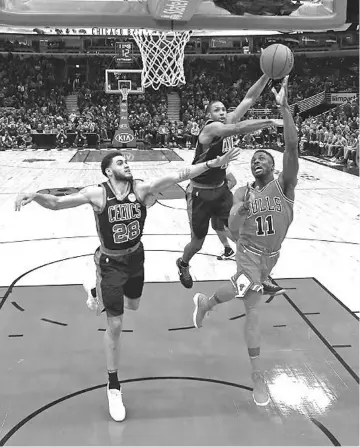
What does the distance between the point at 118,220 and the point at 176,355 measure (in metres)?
1.33

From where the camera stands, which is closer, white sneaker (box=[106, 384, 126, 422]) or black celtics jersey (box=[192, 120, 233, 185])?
white sneaker (box=[106, 384, 126, 422])

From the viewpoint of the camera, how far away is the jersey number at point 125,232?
144 inches

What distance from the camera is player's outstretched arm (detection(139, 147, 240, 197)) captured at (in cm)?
364

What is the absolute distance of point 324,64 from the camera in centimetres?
3119

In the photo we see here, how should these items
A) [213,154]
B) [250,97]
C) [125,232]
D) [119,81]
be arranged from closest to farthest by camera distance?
[125,232], [250,97], [213,154], [119,81]

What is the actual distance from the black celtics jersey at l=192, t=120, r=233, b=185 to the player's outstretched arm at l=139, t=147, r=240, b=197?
1.74m

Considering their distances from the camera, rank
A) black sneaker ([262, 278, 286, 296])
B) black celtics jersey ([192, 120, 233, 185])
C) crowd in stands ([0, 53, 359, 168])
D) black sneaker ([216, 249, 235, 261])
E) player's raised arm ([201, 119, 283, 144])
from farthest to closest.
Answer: crowd in stands ([0, 53, 359, 168]) → black sneaker ([216, 249, 235, 261]) → black celtics jersey ([192, 120, 233, 185]) → black sneaker ([262, 278, 286, 296]) → player's raised arm ([201, 119, 283, 144])

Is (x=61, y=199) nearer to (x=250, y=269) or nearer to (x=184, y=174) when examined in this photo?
(x=184, y=174)

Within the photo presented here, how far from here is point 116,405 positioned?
136 inches

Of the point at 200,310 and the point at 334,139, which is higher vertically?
the point at 334,139

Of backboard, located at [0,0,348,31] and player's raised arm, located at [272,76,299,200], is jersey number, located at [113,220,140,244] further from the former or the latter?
backboard, located at [0,0,348,31]

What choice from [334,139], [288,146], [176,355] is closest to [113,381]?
[176,355]

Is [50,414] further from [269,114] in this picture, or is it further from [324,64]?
[324,64]

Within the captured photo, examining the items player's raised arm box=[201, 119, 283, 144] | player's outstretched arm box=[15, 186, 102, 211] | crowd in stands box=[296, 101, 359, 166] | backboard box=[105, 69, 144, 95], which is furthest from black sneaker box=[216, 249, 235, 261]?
backboard box=[105, 69, 144, 95]
